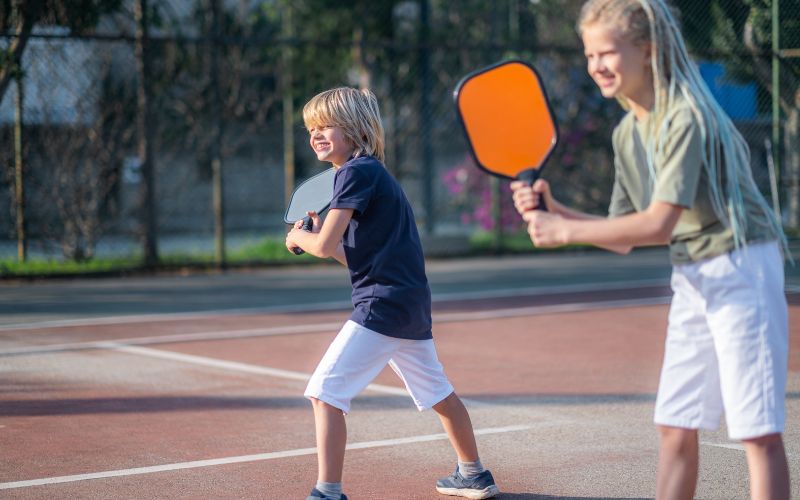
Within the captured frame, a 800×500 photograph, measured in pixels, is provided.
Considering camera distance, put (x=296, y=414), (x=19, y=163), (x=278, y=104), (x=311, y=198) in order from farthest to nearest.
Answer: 1. (x=278, y=104)
2. (x=19, y=163)
3. (x=296, y=414)
4. (x=311, y=198)

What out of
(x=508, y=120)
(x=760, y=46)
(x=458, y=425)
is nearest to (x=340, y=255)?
(x=458, y=425)

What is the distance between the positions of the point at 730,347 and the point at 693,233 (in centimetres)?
35

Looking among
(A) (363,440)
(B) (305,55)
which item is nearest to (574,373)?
(A) (363,440)

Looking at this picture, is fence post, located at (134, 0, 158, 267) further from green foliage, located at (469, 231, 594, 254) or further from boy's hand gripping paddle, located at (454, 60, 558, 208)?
boy's hand gripping paddle, located at (454, 60, 558, 208)

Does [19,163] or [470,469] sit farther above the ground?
[19,163]

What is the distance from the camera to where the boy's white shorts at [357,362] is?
166 inches

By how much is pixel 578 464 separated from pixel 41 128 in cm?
941

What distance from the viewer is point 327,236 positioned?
4109 millimetres

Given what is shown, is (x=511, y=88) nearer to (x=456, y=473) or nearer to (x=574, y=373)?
(x=456, y=473)

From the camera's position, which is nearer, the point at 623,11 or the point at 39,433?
the point at 623,11

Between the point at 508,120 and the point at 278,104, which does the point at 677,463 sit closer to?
the point at 508,120

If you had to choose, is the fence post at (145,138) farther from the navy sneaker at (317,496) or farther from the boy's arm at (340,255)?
the navy sneaker at (317,496)

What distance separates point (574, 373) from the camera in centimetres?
717

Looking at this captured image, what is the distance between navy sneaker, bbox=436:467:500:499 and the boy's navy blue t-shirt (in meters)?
0.64
